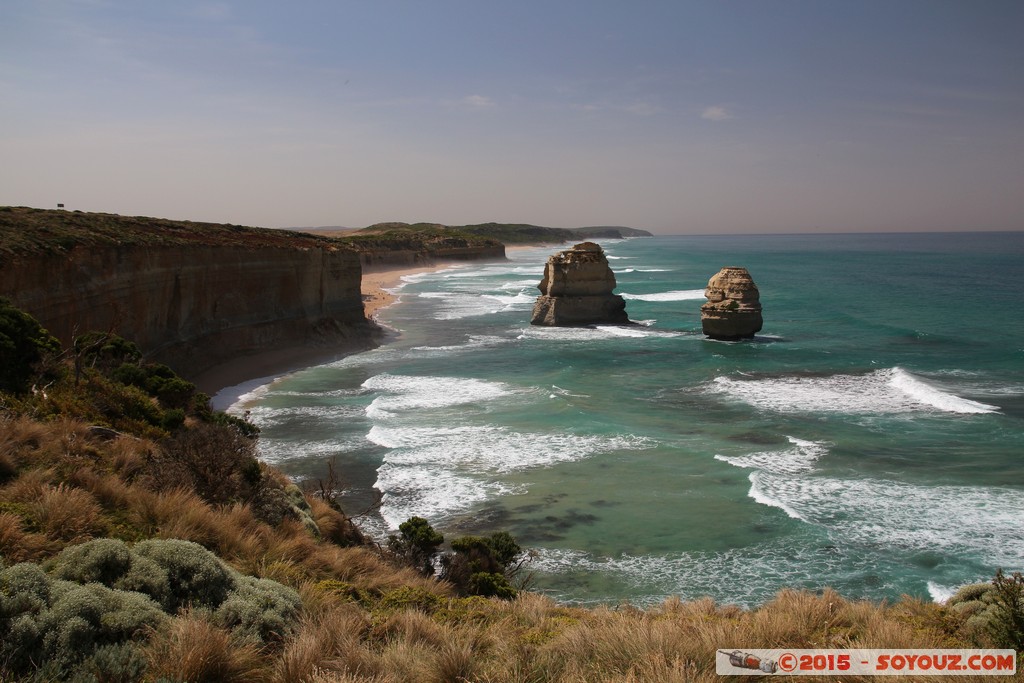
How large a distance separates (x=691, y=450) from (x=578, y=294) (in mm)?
25599

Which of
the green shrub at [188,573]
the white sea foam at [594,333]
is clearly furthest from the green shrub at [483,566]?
the white sea foam at [594,333]

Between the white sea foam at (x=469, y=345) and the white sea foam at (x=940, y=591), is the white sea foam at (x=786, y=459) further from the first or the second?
the white sea foam at (x=469, y=345)

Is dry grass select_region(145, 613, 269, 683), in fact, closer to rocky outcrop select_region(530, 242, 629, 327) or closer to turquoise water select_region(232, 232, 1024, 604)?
turquoise water select_region(232, 232, 1024, 604)

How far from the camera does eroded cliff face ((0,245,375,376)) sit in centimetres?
2066

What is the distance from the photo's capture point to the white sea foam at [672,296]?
62688 mm

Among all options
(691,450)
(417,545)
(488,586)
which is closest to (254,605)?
(488,586)

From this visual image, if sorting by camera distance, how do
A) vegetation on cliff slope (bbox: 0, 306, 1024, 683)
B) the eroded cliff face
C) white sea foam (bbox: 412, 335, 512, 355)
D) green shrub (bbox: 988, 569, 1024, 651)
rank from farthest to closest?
white sea foam (bbox: 412, 335, 512, 355) → the eroded cliff face → green shrub (bbox: 988, 569, 1024, 651) → vegetation on cliff slope (bbox: 0, 306, 1024, 683)

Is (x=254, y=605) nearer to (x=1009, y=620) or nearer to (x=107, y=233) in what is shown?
(x=1009, y=620)

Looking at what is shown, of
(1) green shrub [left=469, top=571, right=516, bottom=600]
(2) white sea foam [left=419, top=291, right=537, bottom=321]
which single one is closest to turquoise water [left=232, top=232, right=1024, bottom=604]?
(1) green shrub [left=469, top=571, right=516, bottom=600]

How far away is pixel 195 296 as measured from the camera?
99.2 feet

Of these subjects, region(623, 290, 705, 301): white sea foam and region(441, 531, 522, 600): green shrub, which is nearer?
region(441, 531, 522, 600): green shrub

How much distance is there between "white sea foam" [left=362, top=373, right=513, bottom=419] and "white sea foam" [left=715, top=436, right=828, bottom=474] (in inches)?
394

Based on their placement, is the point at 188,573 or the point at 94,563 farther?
the point at 188,573

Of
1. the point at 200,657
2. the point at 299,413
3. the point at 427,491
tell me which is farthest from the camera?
the point at 299,413
